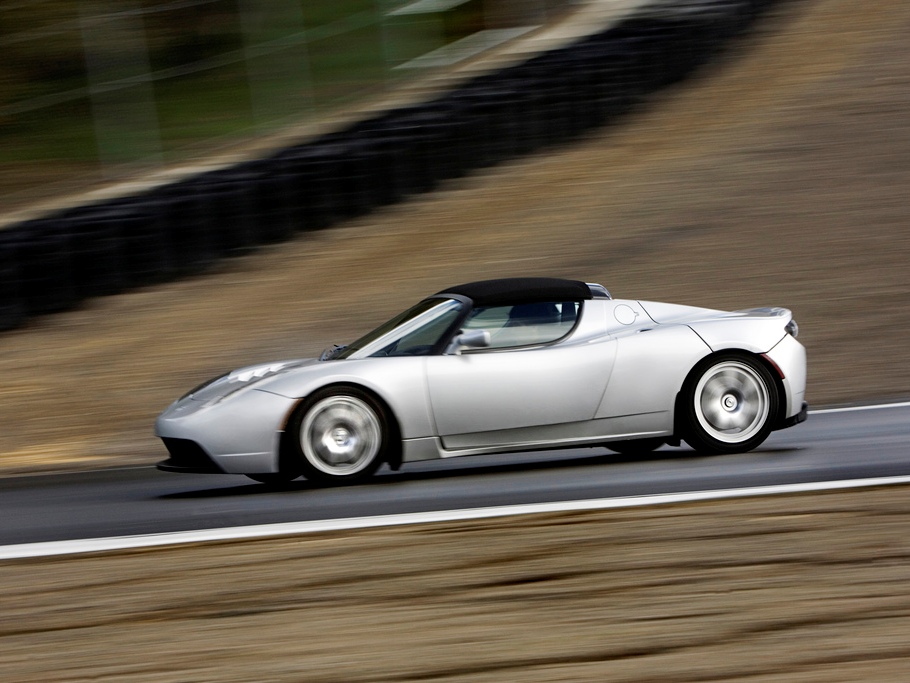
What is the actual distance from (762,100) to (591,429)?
1257cm

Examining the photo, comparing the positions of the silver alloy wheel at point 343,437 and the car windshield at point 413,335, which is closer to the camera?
the silver alloy wheel at point 343,437

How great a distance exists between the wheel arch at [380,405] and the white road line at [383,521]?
1.01 meters

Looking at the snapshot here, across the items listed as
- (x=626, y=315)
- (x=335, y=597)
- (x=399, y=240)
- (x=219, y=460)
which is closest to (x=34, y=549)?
(x=219, y=460)

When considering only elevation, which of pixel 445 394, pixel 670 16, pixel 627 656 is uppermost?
pixel 670 16

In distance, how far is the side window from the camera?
7.61 meters

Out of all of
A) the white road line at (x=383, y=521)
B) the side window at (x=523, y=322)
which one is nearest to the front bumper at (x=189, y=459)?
the white road line at (x=383, y=521)

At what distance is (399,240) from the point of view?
1544cm

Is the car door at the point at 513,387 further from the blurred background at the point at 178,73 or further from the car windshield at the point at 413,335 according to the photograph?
the blurred background at the point at 178,73

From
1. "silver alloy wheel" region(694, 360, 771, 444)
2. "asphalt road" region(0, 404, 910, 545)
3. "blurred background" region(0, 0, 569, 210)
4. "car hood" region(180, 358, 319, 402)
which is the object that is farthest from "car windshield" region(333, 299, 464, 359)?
"blurred background" region(0, 0, 569, 210)

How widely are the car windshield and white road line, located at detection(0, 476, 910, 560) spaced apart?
1482mm

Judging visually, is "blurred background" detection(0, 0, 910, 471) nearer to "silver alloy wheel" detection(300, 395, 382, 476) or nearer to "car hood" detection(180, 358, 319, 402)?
"car hood" detection(180, 358, 319, 402)

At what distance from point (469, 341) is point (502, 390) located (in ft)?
1.18

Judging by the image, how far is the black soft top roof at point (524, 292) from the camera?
769 centimetres

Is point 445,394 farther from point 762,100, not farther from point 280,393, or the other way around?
point 762,100
